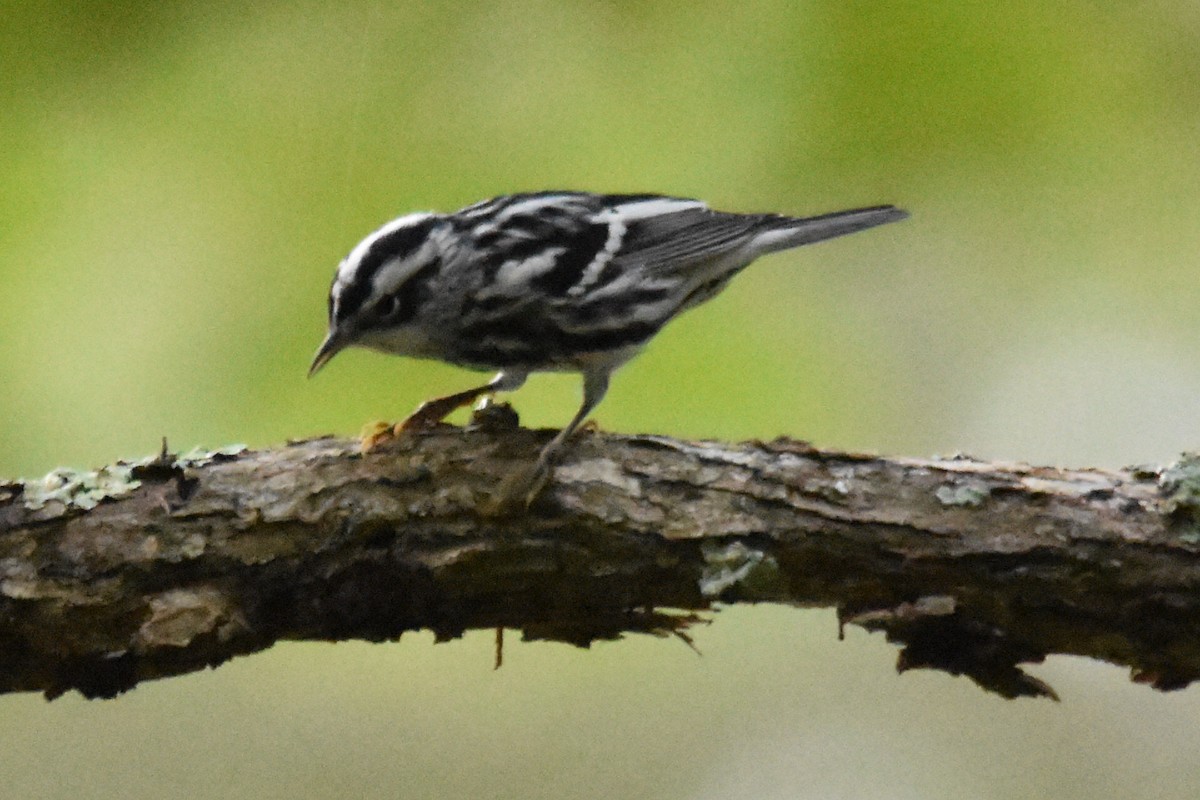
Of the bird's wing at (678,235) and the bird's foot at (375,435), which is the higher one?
the bird's wing at (678,235)

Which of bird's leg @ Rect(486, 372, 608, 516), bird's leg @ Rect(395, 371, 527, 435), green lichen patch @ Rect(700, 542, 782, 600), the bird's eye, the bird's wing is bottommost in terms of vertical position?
green lichen patch @ Rect(700, 542, 782, 600)

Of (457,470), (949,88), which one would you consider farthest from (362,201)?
(949,88)

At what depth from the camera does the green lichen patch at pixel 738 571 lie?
7.82ft

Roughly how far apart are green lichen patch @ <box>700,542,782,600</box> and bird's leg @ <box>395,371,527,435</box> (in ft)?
2.41

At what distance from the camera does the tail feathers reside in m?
3.03

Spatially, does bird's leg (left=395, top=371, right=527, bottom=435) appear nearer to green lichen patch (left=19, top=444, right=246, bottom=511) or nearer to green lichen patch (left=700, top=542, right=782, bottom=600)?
green lichen patch (left=19, top=444, right=246, bottom=511)

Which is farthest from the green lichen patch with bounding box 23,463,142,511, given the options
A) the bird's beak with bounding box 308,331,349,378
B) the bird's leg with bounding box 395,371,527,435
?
the bird's leg with bounding box 395,371,527,435

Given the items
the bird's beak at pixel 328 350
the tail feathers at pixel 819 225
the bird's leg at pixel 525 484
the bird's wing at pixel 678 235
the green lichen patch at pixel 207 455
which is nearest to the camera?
the bird's leg at pixel 525 484

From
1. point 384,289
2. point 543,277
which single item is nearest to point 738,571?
point 543,277

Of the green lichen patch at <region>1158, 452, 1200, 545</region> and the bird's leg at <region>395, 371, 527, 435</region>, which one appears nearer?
the green lichen patch at <region>1158, 452, 1200, 545</region>

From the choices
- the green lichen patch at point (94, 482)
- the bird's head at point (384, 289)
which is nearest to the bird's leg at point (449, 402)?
the bird's head at point (384, 289)

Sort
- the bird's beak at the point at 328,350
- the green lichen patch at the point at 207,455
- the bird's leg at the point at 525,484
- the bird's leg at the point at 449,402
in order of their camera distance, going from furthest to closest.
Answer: the bird's leg at the point at 449,402, the bird's beak at the point at 328,350, the green lichen patch at the point at 207,455, the bird's leg at the point at 525,484

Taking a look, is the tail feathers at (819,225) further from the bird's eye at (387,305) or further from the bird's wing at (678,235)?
the bird's eye at (387,305)

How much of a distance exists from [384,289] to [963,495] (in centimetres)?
136
